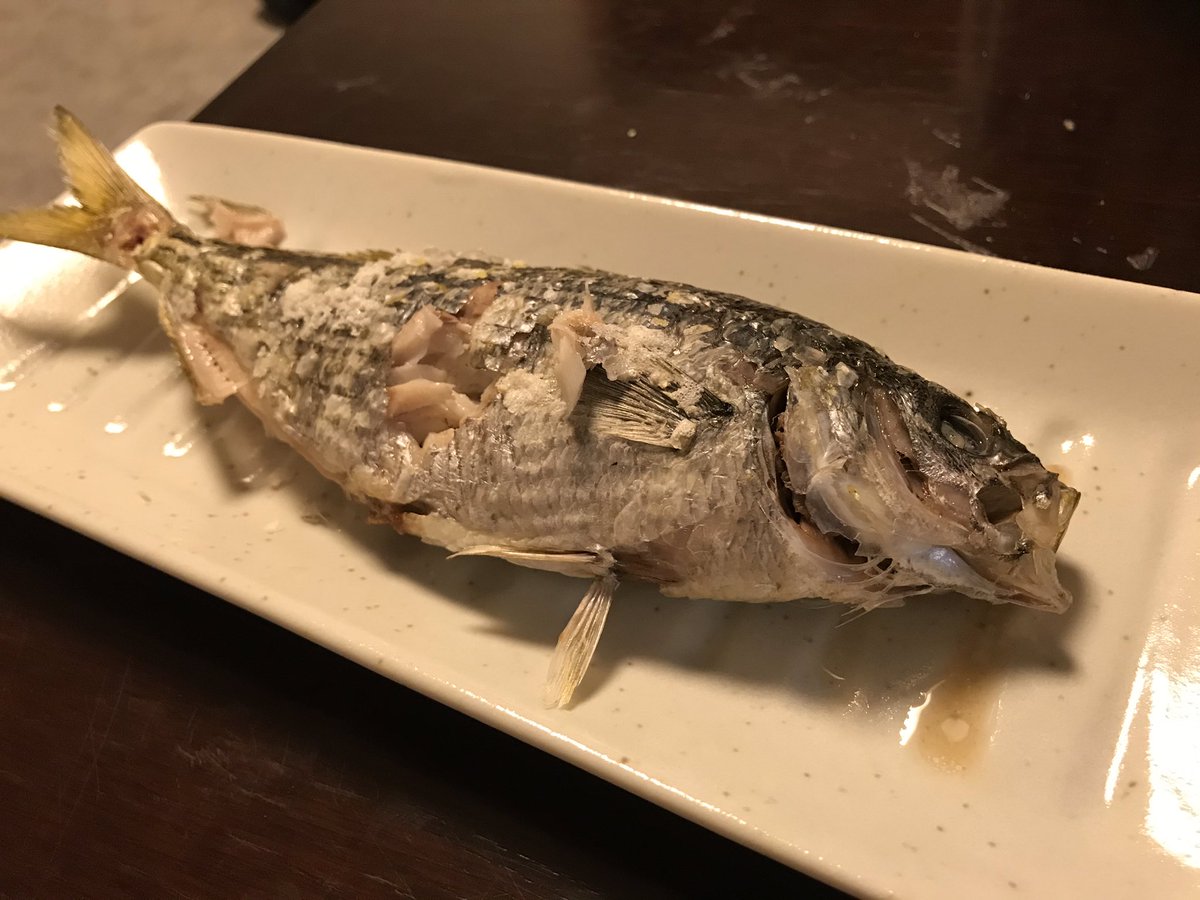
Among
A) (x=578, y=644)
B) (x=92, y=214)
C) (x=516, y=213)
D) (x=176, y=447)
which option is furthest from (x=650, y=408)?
(x=92, y=214)

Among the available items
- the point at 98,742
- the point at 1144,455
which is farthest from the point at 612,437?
the point at 98,742

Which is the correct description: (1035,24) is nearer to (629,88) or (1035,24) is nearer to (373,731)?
(629,88)

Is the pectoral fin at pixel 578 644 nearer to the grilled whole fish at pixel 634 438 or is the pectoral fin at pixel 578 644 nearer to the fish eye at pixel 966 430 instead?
the grilled whole fish at pixel 634 438

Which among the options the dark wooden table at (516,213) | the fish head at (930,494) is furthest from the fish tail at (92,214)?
the fish head at (930,494)

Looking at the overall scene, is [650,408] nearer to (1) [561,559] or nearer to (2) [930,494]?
(1) [561,559]

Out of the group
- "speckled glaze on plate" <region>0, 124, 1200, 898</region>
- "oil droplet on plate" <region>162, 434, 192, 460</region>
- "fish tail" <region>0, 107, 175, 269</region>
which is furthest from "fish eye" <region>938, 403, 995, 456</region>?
"fish tail" <region>0, 107, 175, 269</region>
